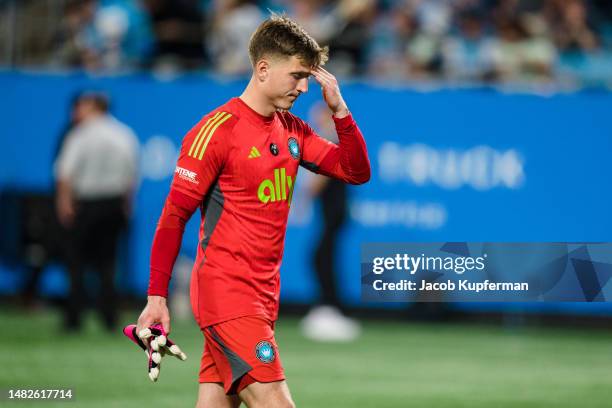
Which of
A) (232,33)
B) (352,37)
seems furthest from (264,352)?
(232,33)

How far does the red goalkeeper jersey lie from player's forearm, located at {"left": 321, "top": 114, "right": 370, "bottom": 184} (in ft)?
0.94

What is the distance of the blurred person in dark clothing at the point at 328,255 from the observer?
14.7 metres

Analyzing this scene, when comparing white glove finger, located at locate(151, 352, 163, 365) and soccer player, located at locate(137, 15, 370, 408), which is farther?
soccer player, located at locate(137, 15, 370, 408)

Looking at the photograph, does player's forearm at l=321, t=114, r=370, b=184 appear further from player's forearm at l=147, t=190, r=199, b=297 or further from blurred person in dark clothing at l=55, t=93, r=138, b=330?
blurred person in dark clothing at l=55, t=93, r=138, b=330

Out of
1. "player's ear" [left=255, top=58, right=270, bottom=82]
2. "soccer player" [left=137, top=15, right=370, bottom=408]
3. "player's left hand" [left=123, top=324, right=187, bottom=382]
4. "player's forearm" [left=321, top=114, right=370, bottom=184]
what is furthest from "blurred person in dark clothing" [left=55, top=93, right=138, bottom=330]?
"player's left hand" [left=123, top=324, right=187, bottom=382]

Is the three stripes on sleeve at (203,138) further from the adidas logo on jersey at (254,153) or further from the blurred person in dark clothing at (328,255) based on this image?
the blurred person in dark clothing at (328,255)

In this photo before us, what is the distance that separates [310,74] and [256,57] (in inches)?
10.5

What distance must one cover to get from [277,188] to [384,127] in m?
10.4

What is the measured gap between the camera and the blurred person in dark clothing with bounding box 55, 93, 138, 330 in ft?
48.1

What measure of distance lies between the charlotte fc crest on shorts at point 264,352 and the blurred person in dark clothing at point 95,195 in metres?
8.95

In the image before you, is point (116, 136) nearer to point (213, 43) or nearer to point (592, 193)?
point (213, 43)

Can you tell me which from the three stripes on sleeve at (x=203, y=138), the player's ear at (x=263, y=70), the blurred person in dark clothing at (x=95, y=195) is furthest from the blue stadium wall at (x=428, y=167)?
the three stripes on sleeve at (x=203, y=138)

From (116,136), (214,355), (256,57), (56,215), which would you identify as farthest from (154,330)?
(56,215)

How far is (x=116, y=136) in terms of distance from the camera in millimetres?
14766
